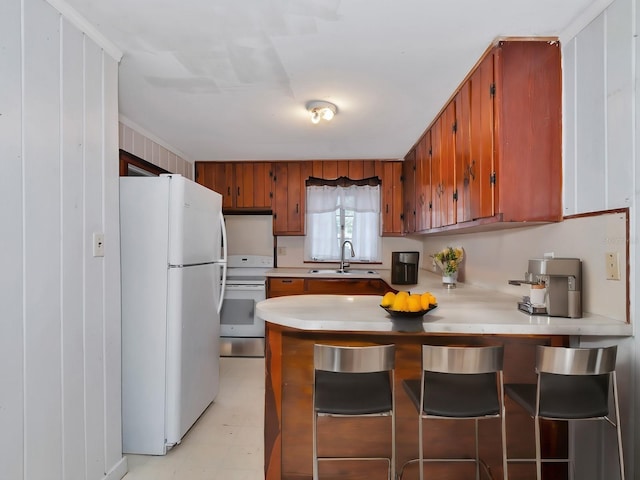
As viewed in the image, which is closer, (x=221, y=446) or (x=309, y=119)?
(x=221, y=446)

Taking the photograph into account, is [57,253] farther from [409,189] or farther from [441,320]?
[409,189]

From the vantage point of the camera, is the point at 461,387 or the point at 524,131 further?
the point at 524,131

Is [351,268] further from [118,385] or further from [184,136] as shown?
[118,385]

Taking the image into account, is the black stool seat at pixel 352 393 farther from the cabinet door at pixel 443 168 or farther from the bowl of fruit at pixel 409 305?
the cabinet door at pixel 443 168

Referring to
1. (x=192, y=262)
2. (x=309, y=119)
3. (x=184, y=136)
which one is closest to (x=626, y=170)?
(x=309, y=119)

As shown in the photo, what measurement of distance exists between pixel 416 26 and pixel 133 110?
6.79 ft

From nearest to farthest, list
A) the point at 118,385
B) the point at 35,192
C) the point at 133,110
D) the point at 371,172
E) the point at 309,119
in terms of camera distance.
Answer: the point at 35,192 < the point at 118,385 < the point at 133,110 < the point at 309,119 < the point at 371,172

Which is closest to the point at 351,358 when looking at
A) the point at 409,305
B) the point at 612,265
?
the point at 409,305

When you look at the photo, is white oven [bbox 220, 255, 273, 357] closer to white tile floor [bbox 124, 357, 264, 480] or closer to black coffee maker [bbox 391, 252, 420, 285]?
white tile floor [bbox 124, 357, 264, 480]

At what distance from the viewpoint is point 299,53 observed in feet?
5.78

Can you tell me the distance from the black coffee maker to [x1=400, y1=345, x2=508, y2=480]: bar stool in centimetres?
147

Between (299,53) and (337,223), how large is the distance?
2.56m

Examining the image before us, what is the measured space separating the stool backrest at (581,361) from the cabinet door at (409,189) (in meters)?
2.34

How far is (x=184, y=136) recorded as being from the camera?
10.3 feet
